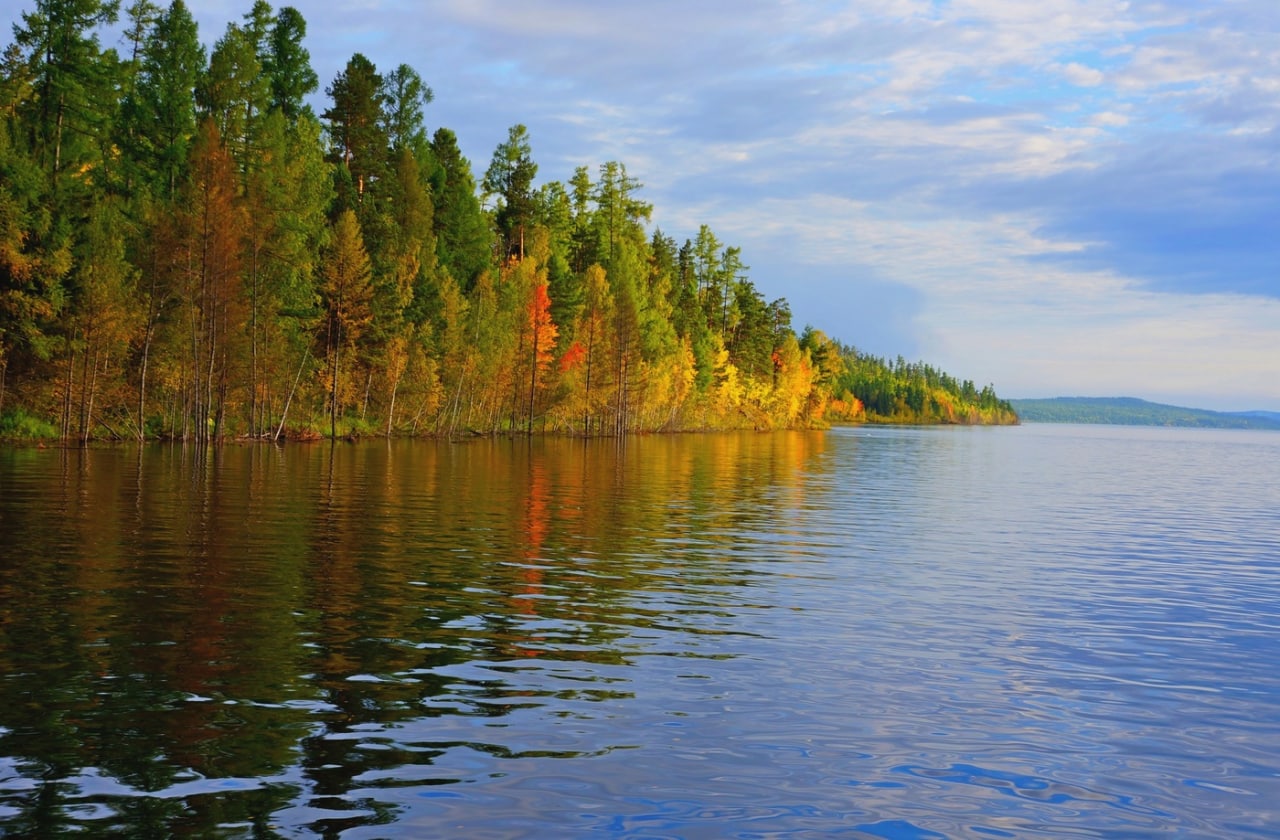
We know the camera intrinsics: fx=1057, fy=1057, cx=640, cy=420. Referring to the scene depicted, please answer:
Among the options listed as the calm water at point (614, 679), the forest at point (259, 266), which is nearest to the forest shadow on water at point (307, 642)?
the calm water at point (614, 679)

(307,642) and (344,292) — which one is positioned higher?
(344,292)

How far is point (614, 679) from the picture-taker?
40.7 ft

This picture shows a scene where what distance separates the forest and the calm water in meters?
28.3

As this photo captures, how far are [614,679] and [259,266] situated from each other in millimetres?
59327

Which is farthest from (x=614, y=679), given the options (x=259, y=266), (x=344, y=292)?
(x=344, y=292)

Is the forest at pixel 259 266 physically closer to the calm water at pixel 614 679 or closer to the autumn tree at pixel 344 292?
the autumn tree at pixel 344 292

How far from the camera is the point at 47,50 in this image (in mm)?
57562

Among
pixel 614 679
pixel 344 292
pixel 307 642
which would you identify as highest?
pixel 344 292

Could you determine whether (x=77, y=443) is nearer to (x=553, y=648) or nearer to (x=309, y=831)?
(x=553, y=648)

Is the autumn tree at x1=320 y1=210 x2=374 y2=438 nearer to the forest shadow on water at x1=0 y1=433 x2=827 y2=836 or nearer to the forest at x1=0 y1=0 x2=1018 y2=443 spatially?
the forest at x1=0 y1=0 x2=1018 y2=443

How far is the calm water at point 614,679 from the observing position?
837cm

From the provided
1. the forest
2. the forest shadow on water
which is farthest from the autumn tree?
the forest shadow on water

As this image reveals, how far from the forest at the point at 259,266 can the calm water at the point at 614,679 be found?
93.0 ft

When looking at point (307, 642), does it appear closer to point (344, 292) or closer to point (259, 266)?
point (259, 266)
